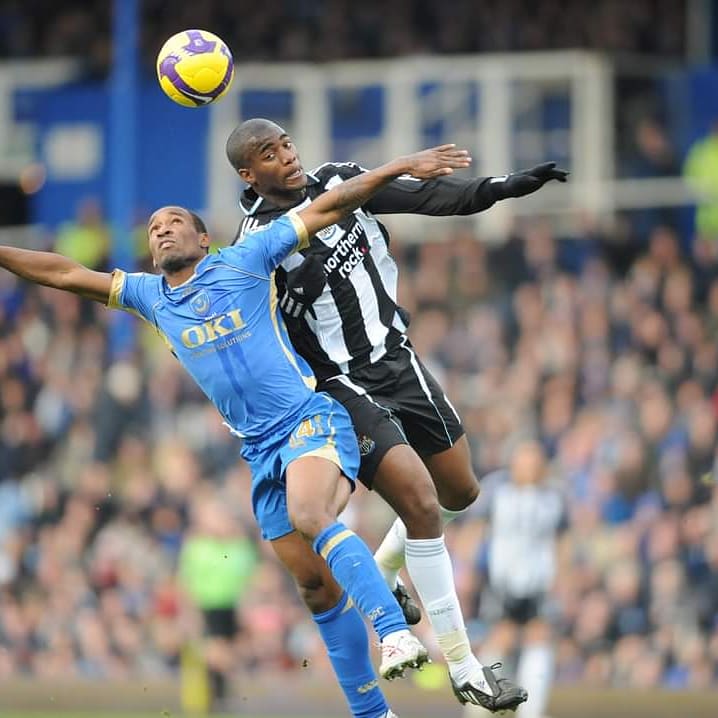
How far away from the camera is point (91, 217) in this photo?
20.9m

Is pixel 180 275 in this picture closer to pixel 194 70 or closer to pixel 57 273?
pixel 57 273

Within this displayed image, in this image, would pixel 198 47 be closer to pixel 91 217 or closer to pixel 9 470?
pixel 9 470

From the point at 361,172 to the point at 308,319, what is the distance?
0.74 m

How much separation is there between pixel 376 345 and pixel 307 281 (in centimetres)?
46

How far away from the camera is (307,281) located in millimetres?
8969

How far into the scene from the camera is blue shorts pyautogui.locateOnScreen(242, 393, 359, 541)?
862 cm

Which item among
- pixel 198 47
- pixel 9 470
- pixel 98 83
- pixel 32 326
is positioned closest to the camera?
pixel 198 47

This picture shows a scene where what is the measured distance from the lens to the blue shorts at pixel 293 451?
8.62 m

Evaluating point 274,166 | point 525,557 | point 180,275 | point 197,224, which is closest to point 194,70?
point 274,166

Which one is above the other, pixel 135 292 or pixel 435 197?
pixel 435 197

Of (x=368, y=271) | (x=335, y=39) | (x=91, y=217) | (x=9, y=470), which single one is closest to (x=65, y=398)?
(x=9, y=470)

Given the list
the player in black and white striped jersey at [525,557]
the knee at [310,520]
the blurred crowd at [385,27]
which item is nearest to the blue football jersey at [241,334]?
the knee at [310,520]

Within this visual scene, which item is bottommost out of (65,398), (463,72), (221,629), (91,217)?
(221,629)

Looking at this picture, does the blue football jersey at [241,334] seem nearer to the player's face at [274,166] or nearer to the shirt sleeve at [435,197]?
the player's face at [274,166]
